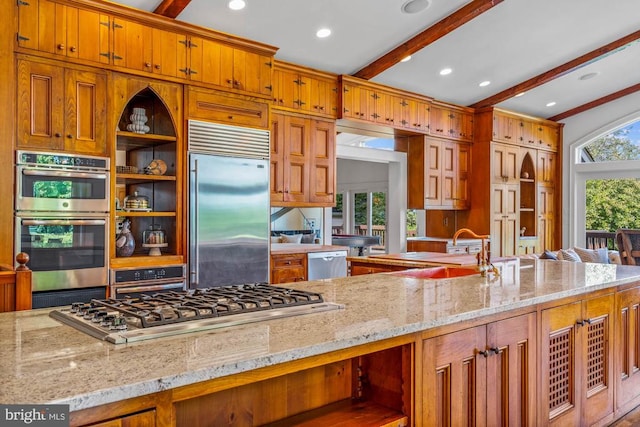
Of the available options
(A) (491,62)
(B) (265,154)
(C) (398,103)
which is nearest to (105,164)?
(B) (265,154)

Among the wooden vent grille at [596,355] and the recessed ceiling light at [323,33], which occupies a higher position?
the recessed ceiling light at [323,33]

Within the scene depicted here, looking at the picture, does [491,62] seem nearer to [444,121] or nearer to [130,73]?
[444,121]

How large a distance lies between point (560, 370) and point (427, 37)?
11.7 ft

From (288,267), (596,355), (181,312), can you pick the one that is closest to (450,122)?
(288,267)

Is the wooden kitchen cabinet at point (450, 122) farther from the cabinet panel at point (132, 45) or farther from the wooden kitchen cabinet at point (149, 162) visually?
the cabinet panel at point (132, 45)

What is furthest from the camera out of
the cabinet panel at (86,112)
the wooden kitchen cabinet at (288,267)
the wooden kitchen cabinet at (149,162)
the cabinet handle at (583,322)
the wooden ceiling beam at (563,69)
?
→ the wooden ceiling beam at (563,69)

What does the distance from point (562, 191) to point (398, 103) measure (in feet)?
13.4

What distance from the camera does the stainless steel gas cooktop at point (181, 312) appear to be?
138cm

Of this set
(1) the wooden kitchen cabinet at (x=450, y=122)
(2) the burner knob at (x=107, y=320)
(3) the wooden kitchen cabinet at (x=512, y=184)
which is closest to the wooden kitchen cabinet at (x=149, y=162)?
(2) the burner knob at (x=107, y=320)

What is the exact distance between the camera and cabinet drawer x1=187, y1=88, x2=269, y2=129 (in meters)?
4.09

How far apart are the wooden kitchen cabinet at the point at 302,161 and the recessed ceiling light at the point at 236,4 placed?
3.96ft

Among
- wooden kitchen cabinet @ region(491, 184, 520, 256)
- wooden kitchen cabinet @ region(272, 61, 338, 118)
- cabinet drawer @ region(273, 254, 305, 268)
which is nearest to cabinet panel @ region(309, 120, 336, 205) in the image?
wooden kitchen cabinet @ region(272, 61, 338, 118)

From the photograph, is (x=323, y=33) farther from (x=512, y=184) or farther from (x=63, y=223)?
(x=512, y=184)

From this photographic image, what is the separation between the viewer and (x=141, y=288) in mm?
3717
